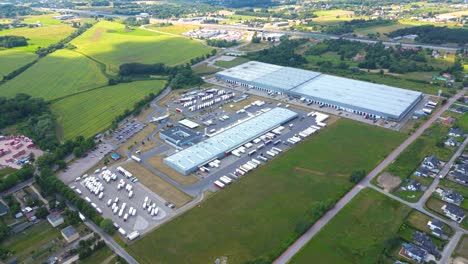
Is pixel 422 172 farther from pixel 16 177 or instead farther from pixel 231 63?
pixel 231 63

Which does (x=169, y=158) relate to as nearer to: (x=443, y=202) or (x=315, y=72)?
(x=443, y=202)

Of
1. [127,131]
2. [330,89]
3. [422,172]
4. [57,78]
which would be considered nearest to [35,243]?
[127,131]

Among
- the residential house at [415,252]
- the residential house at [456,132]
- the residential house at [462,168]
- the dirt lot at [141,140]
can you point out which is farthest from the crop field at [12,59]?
the residential house at [456,132]

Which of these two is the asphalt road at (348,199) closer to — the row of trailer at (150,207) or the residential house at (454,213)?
the residential house at (454,213)

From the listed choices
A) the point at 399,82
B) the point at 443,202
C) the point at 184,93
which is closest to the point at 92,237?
the point at 443,202

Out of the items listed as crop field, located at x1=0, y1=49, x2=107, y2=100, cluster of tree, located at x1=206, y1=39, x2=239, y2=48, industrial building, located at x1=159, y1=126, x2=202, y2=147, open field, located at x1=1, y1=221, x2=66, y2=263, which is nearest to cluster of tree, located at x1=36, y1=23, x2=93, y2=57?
crop field, located at x1=0, y1=49, x2=107, y2=100

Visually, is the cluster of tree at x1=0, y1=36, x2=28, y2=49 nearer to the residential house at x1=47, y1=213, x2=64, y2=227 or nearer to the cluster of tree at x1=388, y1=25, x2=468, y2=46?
the residential house at x1=47, y1=213, x2=64, y2=227
